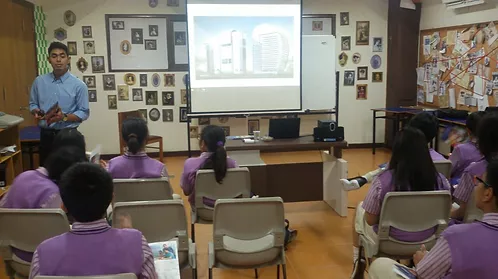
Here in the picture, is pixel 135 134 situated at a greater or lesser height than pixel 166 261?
greater

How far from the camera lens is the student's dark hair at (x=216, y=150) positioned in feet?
10.1

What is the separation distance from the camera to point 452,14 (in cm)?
644

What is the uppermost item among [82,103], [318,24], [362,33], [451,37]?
[318,24]

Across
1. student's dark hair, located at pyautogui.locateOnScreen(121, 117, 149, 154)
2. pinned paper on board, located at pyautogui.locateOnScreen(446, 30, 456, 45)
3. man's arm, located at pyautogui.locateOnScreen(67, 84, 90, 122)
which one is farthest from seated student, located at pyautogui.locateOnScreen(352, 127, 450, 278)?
pinned paper on board, located at pyautogui.locateOnScreen(446, 30, 456, 45)

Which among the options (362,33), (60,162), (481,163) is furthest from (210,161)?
(362,33)

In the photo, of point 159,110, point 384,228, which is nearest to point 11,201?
point 384,228

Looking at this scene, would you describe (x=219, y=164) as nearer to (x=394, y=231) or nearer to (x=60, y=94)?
(x=394, y=231)

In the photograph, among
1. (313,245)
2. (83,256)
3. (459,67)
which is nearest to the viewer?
(83,256)

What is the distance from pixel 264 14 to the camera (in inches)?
237

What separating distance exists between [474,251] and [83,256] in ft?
4.19

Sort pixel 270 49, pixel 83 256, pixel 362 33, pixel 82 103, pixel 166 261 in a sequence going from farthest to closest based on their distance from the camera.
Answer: pixel 362 33 → pixel 270 49 → pixel 82 103 → pixel 166 261 → pixel 83 256

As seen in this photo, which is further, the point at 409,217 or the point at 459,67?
the point at 459,67

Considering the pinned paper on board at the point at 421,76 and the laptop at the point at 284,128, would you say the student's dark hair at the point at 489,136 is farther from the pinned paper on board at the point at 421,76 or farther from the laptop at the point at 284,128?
the pinned paper on board at the point at 421,76

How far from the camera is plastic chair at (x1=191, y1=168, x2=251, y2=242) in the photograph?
3074 millimetres
